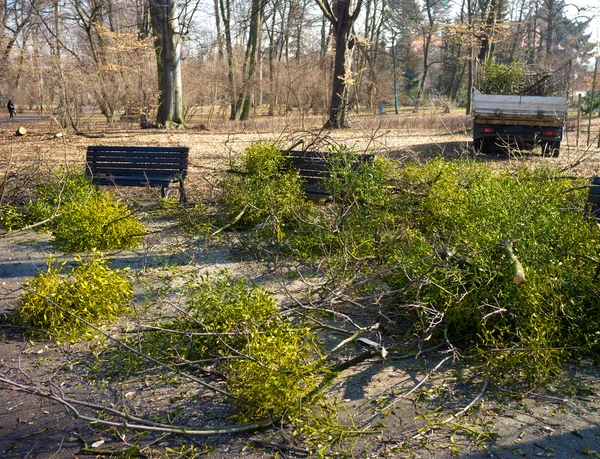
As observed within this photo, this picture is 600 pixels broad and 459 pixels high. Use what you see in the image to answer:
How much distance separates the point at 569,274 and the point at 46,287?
13.0ft

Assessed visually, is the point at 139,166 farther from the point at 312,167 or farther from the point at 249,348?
the point at 249,348

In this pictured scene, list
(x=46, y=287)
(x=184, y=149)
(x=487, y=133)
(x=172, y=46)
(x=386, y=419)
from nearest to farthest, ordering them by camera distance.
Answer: (x=386, y=419), (x=46, y=287), (x=184, y=149), (x=487, y=133), (x=172, y=46)

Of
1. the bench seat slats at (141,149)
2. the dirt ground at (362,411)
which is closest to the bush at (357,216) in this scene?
the dirt ground at (362,411)

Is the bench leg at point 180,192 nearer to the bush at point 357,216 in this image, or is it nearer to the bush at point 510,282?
the bush at point 357,216

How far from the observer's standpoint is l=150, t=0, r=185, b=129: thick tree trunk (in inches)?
818

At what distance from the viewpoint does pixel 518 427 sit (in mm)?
3348

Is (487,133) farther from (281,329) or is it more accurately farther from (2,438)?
(2,438)

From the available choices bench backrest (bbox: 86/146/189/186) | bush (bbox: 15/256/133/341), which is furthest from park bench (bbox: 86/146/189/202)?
Answer: bush (bbox: 15/256/133/341)

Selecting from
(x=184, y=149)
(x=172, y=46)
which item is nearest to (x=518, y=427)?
(x=184, y=149)

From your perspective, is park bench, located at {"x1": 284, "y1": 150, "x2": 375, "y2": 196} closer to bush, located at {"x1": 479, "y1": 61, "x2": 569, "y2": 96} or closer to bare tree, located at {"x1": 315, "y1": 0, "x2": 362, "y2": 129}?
bush, located at {"x1": 479, "y1": 61, "x2": 569, "y2": 96}

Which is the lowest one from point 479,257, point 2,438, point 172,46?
point 2,438

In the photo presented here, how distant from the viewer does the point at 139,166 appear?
906cm

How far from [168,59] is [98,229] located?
15.9 m

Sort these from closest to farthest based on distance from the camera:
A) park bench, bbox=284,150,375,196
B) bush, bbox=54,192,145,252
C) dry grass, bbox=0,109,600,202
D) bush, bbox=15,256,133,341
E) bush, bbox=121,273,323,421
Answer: bush, bbox=121,273,323,421, bush, bbox=15,256,133,341, bush, bbox=54,192,145,252, park bench, bbox=284,150,375,196, dry grass, bbox=0,109,600,202
